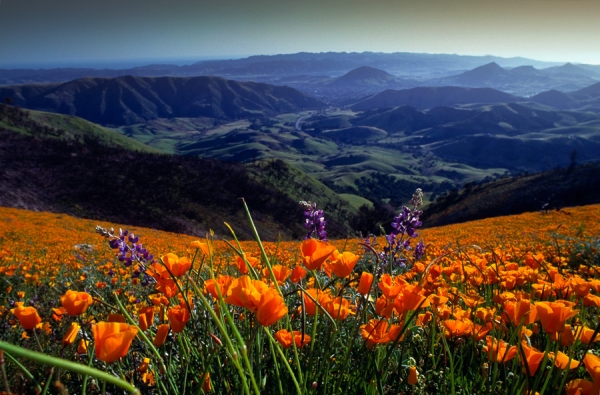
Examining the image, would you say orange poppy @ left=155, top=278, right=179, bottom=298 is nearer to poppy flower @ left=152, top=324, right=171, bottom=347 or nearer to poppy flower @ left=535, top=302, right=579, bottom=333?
poppy flower @ left=152, top=324, right=171, bottom=347

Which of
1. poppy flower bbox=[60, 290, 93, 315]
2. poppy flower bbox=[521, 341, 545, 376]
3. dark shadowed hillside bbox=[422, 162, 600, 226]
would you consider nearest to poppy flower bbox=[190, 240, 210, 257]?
poppy flower bbox=[60, 290, 93, 315]

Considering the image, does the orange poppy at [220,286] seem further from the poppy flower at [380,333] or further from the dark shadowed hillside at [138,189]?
the dark shadowed hillside at [138,189]

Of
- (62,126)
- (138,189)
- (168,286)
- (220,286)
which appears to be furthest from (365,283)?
(62,126)

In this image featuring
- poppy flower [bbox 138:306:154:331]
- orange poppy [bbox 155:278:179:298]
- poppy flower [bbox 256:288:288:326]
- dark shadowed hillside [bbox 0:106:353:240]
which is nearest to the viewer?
poppy flower [bbox 256:288:288:326]

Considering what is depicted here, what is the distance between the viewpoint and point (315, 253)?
1.71 meters

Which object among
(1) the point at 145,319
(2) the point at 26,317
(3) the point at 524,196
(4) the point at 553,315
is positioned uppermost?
(4) the point at 553,315

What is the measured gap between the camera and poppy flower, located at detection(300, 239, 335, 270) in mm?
1688

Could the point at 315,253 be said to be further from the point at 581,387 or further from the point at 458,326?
the point at 581,387

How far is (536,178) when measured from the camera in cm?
6369

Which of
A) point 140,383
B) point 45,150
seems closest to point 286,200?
point 45,150

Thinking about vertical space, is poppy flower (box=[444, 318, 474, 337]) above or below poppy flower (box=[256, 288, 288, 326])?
below

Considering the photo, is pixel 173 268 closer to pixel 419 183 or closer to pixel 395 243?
pixel 395 243

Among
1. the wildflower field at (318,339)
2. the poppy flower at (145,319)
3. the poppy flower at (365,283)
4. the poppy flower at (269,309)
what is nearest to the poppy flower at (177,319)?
the wildflower field at (318,339)

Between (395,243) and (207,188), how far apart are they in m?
71.4
